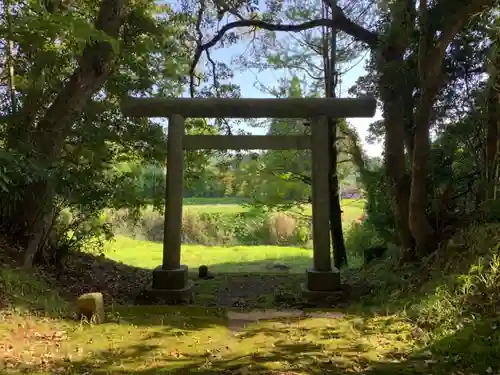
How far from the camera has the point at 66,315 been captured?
4.50 meters

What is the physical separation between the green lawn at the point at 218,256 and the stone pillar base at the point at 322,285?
509 cm

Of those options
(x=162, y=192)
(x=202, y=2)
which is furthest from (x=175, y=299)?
(x=202, y=2)

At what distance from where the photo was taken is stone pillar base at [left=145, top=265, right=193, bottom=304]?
6.84 meters

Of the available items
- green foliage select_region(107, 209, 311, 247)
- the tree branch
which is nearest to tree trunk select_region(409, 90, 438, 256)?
the tree branch

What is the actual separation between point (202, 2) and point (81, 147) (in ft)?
11.3

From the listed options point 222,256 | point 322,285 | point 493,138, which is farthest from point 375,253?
point 222,256

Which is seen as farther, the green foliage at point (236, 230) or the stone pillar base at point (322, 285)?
the green foliage at point (236, 230)

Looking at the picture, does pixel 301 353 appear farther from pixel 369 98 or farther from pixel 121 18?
pixel 121 18

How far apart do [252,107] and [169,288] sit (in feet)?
10.7

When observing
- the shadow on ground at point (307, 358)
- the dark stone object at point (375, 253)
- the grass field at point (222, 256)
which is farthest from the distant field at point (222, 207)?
the shadow on ground at point (307, 358)

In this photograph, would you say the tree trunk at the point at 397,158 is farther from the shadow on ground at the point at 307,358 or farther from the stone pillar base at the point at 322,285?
the shadow on ground at the point at 307,358

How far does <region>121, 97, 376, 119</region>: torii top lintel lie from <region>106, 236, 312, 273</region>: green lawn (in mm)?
5927

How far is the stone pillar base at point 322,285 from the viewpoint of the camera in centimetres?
680

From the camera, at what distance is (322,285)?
6.92 m
